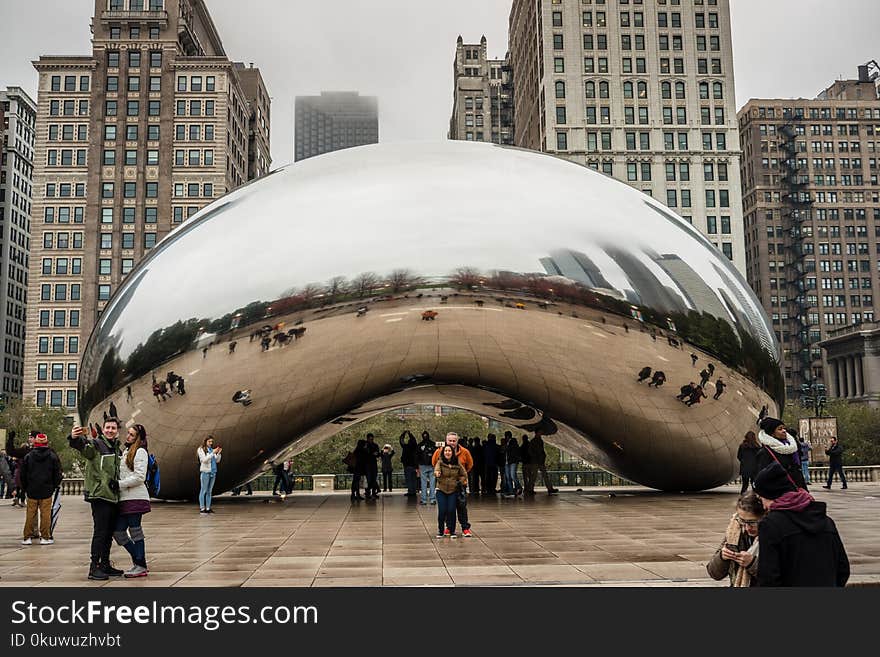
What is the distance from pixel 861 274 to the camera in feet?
395

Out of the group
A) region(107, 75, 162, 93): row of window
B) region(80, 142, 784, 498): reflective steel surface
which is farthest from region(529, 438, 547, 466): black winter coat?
region(107, 75, 162, 93): row of window

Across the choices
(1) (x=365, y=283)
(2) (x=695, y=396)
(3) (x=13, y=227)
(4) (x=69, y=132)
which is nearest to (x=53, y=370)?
(4) (x=69, y=132)

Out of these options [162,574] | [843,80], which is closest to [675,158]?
[843,80]

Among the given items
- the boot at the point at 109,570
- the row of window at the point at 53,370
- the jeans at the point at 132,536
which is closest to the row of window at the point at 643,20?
the row of window at the point at 53,370

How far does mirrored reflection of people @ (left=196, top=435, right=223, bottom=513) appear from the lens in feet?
44.7

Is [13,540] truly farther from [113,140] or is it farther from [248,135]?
[248,135]

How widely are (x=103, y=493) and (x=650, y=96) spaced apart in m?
88.2

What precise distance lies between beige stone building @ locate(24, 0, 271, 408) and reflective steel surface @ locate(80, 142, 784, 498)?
82348 millimetres

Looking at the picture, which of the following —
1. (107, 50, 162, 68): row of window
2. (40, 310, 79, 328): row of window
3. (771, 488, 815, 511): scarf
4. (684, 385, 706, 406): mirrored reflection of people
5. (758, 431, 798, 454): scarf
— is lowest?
(771, 488, 815, 511): scarf

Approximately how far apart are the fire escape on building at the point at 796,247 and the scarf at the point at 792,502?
373ft

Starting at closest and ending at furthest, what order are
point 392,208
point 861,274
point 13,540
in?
point 13,540 < point 392,208 < point 861,274

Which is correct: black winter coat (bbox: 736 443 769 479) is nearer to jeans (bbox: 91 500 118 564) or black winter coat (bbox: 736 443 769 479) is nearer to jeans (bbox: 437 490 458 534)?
jeans (bbox: 437 490 458 534)

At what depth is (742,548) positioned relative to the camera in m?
4.69
